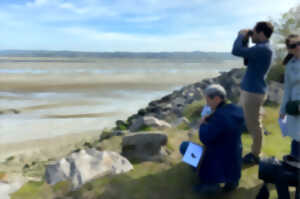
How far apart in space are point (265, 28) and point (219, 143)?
76.9 inches

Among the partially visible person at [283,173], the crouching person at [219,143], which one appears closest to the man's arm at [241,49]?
the crouching person at [219,143]

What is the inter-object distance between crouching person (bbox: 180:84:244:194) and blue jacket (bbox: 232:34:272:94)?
87 cm

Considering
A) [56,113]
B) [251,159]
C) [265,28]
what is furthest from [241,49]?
[56,113]

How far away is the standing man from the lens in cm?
434

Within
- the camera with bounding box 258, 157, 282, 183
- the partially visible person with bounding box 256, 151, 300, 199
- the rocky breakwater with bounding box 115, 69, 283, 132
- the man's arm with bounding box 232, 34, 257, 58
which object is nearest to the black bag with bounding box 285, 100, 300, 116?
the partially visible person with bounding box 256, 151, 300, 199

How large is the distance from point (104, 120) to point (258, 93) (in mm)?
11438

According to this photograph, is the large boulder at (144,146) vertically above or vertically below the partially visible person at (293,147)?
below

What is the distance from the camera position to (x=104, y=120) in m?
15.0

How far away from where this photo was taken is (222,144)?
390 cm

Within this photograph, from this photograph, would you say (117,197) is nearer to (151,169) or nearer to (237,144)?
(151,169)

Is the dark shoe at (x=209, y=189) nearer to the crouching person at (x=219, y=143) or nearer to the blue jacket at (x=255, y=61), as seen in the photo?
the crouching person at (x=219, y=143)

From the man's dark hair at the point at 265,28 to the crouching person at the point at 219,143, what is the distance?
131 cm

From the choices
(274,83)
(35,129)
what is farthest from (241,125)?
(35,129)

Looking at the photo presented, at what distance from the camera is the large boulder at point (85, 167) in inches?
195
